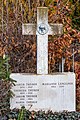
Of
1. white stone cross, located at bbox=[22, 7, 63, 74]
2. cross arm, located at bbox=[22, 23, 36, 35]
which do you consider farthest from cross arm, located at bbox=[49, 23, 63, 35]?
cross arm, located at bbox=[22, 23, 36, 35]

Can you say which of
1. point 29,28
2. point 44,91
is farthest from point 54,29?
point 44,91

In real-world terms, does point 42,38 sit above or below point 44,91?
above

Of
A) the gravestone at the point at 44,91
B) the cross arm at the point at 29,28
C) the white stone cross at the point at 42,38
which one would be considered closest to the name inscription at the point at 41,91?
the gravestone at the point at 44,91

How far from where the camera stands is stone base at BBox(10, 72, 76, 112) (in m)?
6.91

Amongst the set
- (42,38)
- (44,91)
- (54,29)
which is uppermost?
(54,29)

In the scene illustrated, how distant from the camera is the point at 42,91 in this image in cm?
693

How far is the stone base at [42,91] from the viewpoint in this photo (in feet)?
22.7

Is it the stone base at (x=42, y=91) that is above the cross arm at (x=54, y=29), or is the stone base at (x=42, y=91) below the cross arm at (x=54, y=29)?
below

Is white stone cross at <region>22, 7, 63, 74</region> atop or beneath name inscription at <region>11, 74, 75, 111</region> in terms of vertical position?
atop

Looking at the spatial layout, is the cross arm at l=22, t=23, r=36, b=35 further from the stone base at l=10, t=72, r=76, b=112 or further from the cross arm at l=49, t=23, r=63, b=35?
the stone base at l=10, t=72, r=76, b=112

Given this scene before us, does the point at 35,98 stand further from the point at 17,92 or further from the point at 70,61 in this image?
the point at 70,61

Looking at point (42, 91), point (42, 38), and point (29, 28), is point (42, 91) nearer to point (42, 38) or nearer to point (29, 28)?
point (42, 38)

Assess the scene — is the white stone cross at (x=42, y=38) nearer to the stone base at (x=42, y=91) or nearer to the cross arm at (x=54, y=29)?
the cross arm at (x=54, y=29)

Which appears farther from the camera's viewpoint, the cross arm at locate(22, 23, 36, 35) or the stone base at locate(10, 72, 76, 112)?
the cross arm at locate(22, 23, 36, 35)
